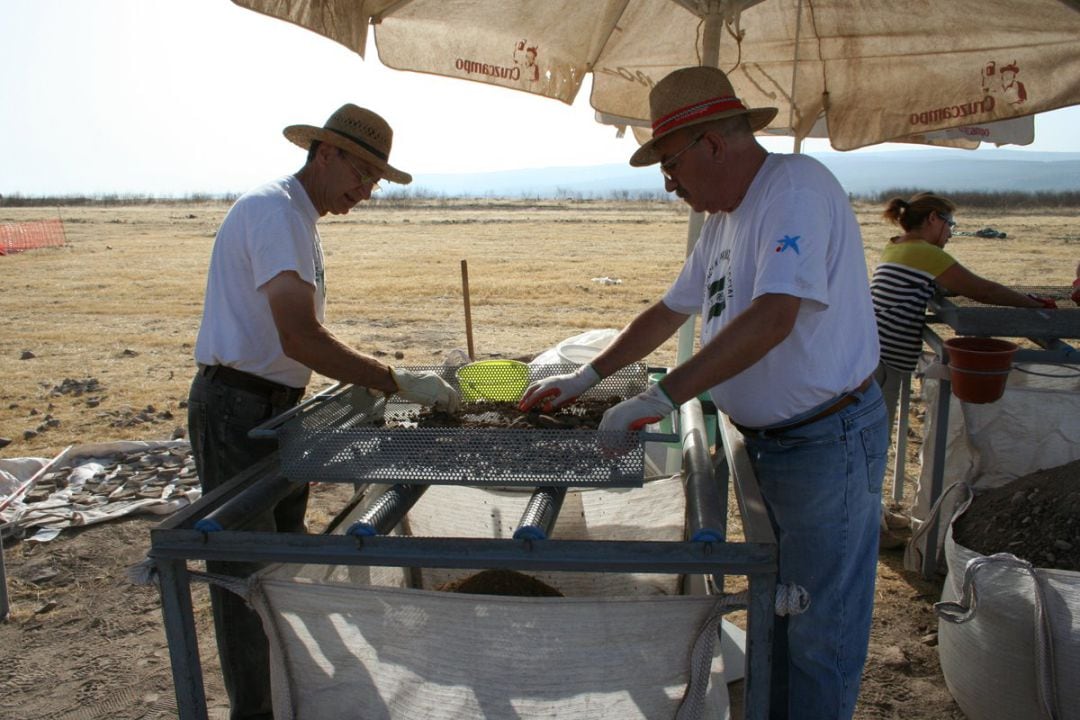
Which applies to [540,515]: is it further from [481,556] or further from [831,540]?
[831,540]

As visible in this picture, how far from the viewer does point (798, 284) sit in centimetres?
199

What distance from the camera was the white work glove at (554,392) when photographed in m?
2.42

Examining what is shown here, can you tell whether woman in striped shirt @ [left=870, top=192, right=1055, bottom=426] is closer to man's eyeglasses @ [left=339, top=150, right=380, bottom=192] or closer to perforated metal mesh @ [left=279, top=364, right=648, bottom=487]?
man's eyeglasses @ [left=339, top=150, right=380, bottom=192]

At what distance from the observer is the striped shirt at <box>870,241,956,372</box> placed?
447cm

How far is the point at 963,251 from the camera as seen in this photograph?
20938 millimetres

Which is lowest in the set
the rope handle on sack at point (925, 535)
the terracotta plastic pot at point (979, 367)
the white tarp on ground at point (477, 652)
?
the rope handle on sack at point (925, 535)

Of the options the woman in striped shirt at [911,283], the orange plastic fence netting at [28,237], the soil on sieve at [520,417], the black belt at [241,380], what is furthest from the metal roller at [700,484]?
the orange plastic fence netting at [28,237]

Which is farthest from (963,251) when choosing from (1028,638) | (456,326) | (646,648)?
(646,648)

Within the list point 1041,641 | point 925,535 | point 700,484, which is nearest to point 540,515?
point 700,484

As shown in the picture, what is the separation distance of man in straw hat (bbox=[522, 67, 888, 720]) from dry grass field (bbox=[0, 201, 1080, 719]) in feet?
3.85

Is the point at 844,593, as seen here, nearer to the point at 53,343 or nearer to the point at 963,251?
the point at 53,343

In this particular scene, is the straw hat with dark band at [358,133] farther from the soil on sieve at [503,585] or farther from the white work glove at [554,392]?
the soil on sieve at [503,585]

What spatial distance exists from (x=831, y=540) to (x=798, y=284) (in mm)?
749

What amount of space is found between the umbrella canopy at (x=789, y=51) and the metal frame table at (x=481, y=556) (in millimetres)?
1866
